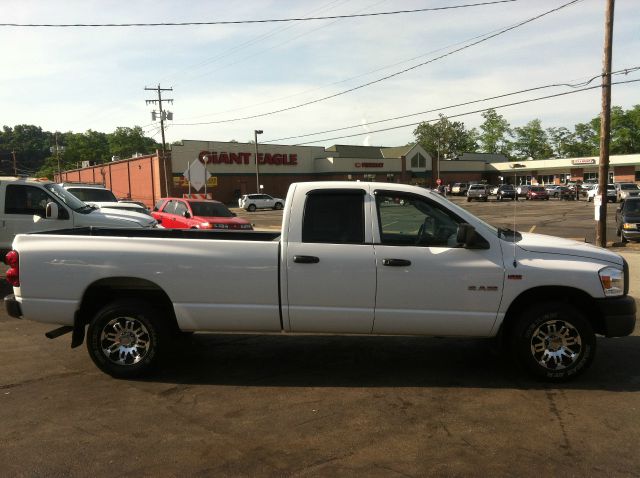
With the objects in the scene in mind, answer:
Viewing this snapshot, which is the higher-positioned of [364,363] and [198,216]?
[198,216]

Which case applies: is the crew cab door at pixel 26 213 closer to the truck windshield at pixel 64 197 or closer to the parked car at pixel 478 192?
the truck windshield at pixel 64 197

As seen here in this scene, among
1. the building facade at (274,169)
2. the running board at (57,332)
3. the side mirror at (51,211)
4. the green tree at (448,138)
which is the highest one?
the green tree at (448,138)

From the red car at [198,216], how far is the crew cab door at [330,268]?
1018cm

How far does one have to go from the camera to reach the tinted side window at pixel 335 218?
479 cm

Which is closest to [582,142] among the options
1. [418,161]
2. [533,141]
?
[533,141]

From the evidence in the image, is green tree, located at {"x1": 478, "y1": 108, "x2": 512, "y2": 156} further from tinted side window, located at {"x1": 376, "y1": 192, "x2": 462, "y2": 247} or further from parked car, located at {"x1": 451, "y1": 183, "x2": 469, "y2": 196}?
tinted side window, located at {"x1": 376, "y1": 192, "x2": 462, "y2": 247}

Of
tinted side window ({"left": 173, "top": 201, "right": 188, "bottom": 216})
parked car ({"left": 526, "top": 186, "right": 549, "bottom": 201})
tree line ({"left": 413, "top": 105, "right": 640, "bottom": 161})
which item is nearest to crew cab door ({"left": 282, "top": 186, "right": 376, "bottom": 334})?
tinted side window ({"left": 173, "top": 201, "right": 188, "bottom": 216})

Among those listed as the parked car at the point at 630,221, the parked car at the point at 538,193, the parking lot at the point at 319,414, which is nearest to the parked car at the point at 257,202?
the parked car at the point at 538,193

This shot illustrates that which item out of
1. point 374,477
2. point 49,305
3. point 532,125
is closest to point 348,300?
point 374,477

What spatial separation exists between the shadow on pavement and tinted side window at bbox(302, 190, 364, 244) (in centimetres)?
137

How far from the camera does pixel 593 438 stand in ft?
12.4

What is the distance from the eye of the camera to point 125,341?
496cm

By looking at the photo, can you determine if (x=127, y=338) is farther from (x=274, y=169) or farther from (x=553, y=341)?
(x=274, y=169)

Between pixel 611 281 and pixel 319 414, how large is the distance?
2.87 m
